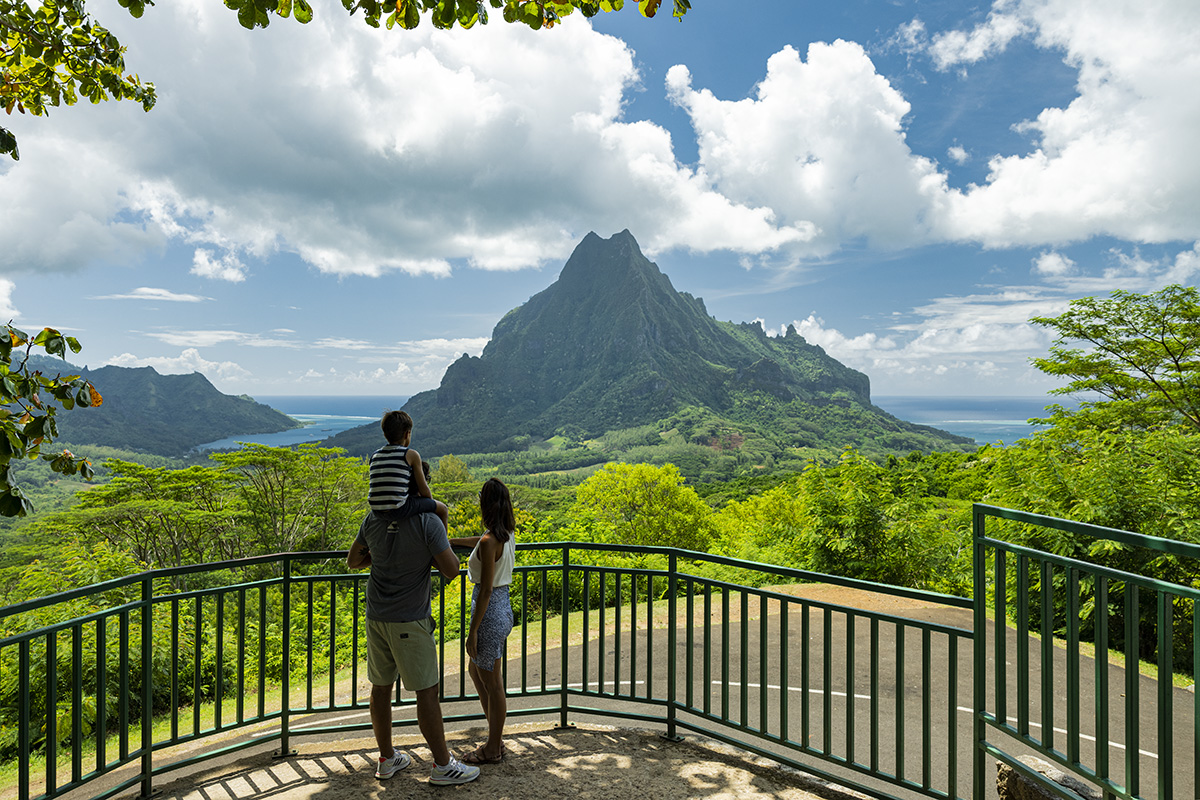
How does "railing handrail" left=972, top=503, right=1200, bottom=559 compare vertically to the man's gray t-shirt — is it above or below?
above

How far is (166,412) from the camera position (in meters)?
125

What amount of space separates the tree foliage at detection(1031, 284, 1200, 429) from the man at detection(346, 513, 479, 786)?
18.6 m

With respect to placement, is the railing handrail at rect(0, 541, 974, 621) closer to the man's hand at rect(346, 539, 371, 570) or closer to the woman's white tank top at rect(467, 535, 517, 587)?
the man's hand at rect(346, 539, 371, 570)

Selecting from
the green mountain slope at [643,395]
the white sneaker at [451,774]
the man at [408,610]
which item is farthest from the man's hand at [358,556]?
the green mountain slope at [643,395]

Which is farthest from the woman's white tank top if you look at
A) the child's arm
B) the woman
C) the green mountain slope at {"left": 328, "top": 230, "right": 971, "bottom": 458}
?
the green mountain slope at {"left": 328, "top": 230, "right": 971, "bottom": 458}

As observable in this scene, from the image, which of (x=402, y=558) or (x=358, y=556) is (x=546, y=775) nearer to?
(x=402, y=558)

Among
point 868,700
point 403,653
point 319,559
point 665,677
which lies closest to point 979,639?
point 403,653

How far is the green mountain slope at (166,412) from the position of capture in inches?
3642

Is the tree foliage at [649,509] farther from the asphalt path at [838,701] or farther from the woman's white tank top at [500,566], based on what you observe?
the woman's white tank top at [500,566]

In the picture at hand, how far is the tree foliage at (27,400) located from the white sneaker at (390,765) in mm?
1909

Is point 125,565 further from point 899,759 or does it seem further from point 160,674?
point 899,759

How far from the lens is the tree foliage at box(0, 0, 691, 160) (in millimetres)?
2625

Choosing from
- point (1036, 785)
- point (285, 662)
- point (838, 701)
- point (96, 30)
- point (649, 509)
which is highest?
point (96, 30)

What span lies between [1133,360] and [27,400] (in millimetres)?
23911
